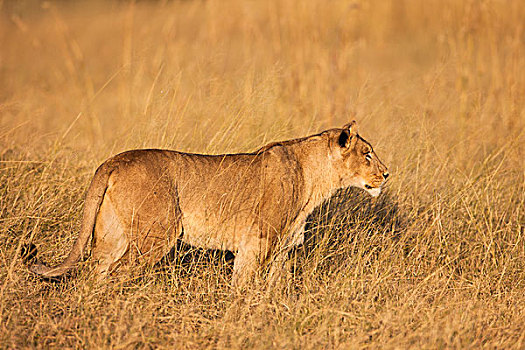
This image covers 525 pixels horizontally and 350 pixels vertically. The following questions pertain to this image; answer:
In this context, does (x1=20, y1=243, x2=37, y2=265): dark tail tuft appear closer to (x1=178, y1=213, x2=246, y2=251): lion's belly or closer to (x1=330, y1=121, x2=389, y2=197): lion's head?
(x1=178, y1=213, x2=246, y2=251): lion's belly

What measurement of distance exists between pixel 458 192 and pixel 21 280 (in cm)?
398

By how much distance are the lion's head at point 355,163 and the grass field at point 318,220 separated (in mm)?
373

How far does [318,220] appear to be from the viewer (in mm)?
5086

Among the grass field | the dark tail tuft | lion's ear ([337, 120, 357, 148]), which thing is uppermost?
lion's ear ([337, 120, 357, 148])

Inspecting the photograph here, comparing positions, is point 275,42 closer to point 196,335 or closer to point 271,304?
point 271,304

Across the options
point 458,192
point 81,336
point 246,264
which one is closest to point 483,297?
point 458,192

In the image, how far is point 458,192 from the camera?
5695 mm

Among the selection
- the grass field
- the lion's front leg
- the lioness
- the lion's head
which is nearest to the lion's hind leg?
the lioness

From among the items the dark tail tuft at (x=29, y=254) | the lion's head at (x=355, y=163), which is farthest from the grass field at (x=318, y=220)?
the lion's head at (x=355, y=163)

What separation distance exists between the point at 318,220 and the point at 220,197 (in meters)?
1.01

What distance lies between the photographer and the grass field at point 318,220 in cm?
376

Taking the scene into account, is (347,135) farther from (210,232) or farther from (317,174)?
(210,232)

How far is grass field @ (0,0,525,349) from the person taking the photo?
3760 millimetres

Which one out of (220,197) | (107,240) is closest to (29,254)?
(107,240)
